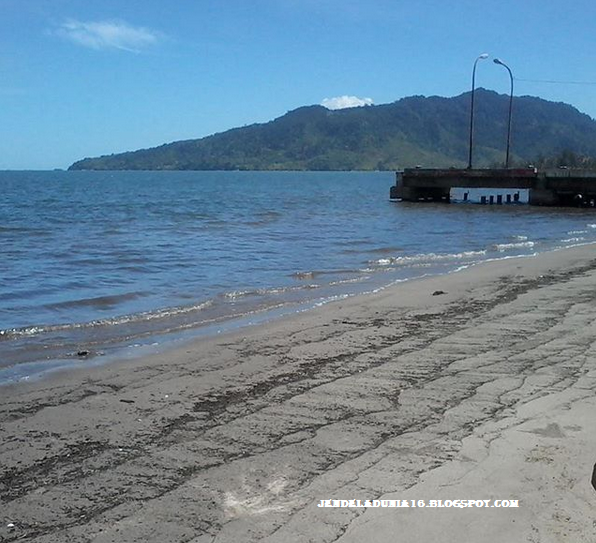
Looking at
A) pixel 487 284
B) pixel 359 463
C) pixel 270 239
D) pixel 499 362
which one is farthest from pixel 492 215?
pixel 359 463

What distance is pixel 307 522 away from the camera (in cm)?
409

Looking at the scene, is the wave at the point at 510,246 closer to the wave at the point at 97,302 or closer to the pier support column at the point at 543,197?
the wave at the point at 97,302

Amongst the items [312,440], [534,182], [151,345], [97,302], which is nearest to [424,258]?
[97,302]

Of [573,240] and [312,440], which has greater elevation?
[573,240]

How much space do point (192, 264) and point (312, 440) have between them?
47.3 feet

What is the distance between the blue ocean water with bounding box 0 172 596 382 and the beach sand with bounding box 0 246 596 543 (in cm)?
229

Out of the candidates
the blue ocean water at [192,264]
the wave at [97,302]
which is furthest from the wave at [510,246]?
the wave at [97,302]

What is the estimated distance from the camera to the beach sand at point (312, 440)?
13.5ft

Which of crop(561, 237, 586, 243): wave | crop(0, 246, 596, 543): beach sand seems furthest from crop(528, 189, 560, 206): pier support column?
crop(0, 246, 596, 543): beach sand

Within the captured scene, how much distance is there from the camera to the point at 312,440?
5.43 metres

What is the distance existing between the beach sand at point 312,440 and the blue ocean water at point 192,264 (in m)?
2.29

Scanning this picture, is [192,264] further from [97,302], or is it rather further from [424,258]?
[424,258]

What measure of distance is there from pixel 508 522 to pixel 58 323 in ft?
29.1

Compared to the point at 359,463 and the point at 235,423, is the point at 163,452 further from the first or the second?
the point at 359,463
